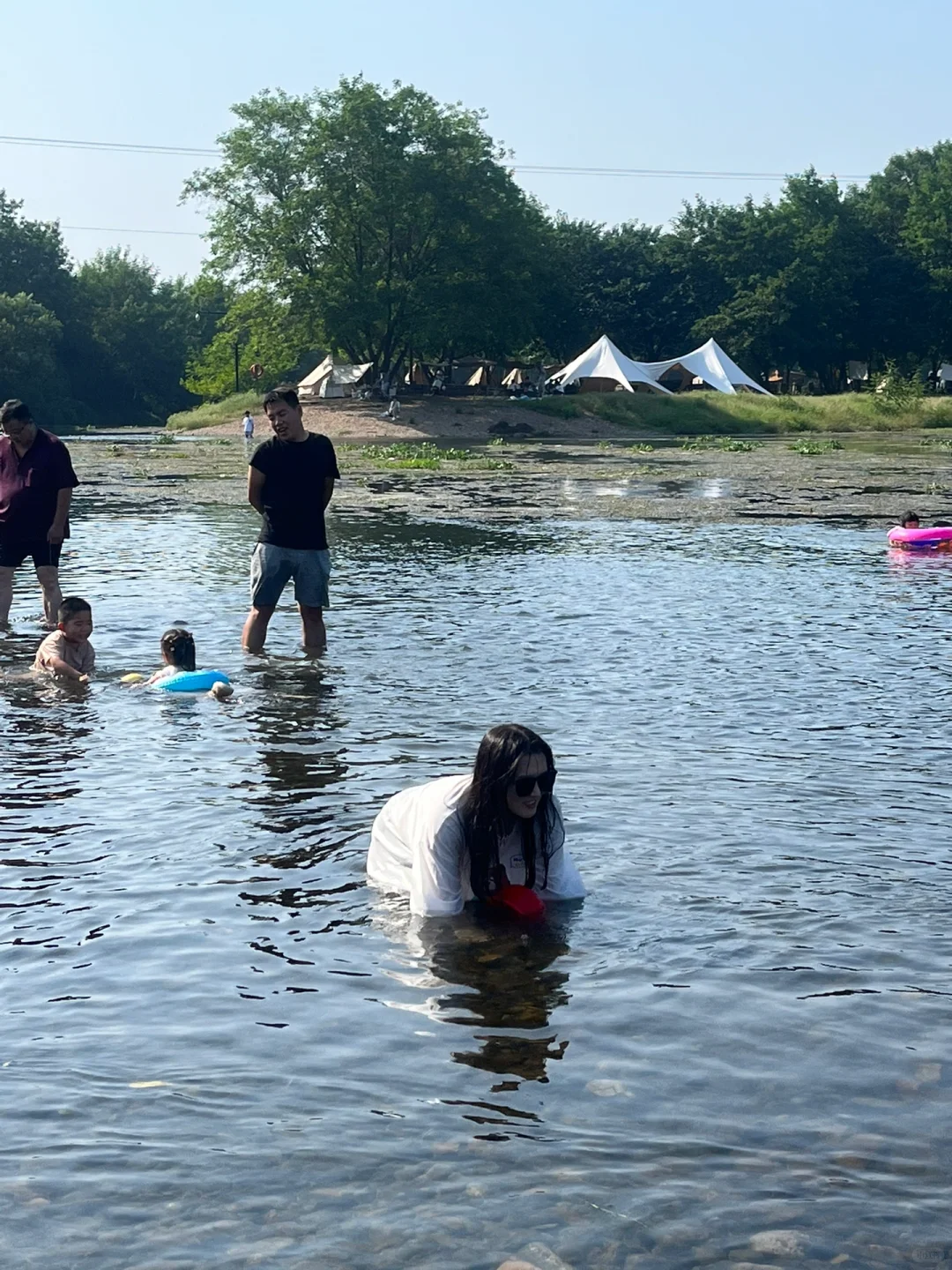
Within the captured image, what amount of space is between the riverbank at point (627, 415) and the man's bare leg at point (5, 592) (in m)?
51.0

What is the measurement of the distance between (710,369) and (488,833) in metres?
82.1

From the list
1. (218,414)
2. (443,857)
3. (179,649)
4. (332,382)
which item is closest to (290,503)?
(179,649)

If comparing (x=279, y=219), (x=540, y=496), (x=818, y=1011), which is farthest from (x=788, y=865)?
(x=279, y=219)

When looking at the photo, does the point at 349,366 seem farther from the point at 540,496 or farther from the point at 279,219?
the point at 540,496

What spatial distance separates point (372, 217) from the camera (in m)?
72.9

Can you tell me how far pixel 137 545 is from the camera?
23.0 meters

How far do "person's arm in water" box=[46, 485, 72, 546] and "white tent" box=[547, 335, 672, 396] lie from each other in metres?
70.6

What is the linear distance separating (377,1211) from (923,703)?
316 inches

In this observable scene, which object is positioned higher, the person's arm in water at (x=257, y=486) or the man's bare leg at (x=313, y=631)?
the person's arm in water at (x=257, y=486)

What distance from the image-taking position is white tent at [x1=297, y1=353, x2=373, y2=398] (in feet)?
275

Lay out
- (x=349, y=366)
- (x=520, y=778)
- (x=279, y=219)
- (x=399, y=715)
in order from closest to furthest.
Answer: (x=520, y=778) < (x=399, y=715) < (x=279, y=219) < (x=349, y=366)

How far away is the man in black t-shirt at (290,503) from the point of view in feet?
40.7

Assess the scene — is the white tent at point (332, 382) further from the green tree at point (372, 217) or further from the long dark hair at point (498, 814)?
the long dark hair at point (498, 814)

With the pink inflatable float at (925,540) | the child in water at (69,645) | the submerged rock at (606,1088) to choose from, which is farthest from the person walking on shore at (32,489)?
the pink inflatable float at (925,540)
